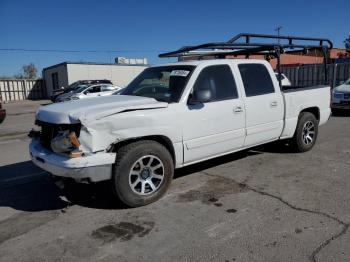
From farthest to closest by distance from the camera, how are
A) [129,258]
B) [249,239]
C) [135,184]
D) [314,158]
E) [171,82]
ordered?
[314,158]
[171,82]
[135,184]
[249,239]
[129,258]

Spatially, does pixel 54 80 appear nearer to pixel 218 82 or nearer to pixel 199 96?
pixel 218 82

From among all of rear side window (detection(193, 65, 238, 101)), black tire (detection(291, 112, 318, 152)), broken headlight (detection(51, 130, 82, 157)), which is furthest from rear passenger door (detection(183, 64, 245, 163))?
black tire (detection(291, 112, 318, 152))

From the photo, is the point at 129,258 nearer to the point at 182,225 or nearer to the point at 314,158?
the point at 182,225

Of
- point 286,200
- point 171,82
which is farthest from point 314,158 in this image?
point 171,82

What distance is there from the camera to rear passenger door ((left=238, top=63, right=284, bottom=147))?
17.6ft

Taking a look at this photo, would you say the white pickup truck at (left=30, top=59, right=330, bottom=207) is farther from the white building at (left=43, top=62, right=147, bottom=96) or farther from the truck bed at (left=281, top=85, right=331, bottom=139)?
the white building at (left=43, top=62, right=147, bottom=96)

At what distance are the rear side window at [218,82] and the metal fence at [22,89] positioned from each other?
36.2m

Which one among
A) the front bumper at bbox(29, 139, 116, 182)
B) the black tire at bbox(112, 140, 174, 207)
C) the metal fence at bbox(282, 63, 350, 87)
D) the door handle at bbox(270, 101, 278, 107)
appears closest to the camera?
the front bumper at bbox(29, 139, 116, 182)

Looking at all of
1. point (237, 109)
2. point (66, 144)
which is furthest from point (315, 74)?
point (66, 144)

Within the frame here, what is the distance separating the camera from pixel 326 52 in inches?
295

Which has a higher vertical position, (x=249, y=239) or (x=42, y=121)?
(x=42, y=121)

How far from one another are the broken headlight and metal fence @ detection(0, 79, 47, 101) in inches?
1426

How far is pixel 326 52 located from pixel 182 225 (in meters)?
5.68

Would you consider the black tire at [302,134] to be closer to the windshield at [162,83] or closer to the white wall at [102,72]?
the windshield at [162,83]
